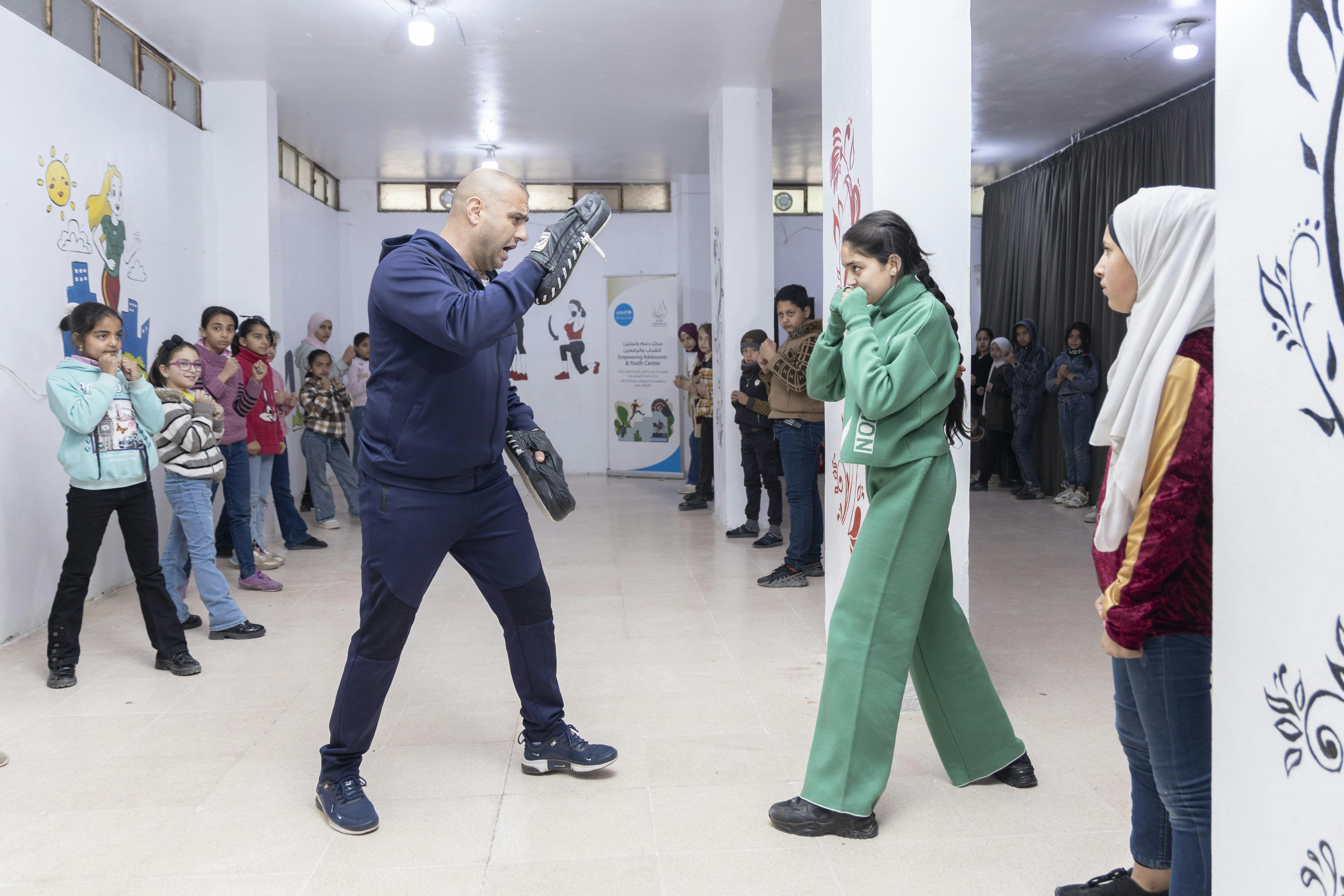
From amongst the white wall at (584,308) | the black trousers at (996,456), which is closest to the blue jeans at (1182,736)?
the black trousers at (996,456)

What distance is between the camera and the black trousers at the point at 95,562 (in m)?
3.44

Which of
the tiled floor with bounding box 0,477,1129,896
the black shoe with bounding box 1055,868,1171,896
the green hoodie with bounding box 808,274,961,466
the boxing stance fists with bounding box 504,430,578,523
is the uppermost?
the green hoodie with bounding box 808,274,961,466

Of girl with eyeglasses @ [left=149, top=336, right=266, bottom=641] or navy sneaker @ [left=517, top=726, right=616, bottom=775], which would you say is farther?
girl with eyeglasses @ [left=149, top=336, right=266, bottom=641]

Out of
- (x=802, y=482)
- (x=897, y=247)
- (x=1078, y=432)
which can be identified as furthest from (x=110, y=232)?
(x=1078, y=432)

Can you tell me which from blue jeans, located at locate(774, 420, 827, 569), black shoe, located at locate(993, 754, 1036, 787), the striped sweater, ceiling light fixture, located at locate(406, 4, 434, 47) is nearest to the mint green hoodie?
the striped sweater

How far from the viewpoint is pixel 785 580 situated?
494 centimetres

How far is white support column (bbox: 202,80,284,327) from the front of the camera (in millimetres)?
6289

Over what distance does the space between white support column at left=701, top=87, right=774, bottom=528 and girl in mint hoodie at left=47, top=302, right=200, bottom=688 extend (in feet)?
12.4

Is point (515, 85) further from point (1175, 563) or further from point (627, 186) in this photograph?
point (1175, 563)

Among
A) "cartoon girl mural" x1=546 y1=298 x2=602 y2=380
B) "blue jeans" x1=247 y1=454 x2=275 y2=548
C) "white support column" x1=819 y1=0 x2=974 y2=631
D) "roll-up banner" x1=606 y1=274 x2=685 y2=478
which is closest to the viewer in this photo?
"white support column" x1=819 y1=0 x2=974 y2=631

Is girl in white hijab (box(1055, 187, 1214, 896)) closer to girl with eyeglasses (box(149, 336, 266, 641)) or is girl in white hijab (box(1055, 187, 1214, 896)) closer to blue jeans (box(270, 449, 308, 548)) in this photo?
girl with eyeglasses (box(149, 336, 266, 641))

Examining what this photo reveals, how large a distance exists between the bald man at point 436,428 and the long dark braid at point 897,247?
0.67m

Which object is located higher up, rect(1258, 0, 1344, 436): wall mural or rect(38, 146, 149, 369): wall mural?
rect(38, 146, 149, 369): wall mural

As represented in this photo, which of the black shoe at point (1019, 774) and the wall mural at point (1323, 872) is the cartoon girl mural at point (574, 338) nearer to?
the black shoe at point (1019, 774)
